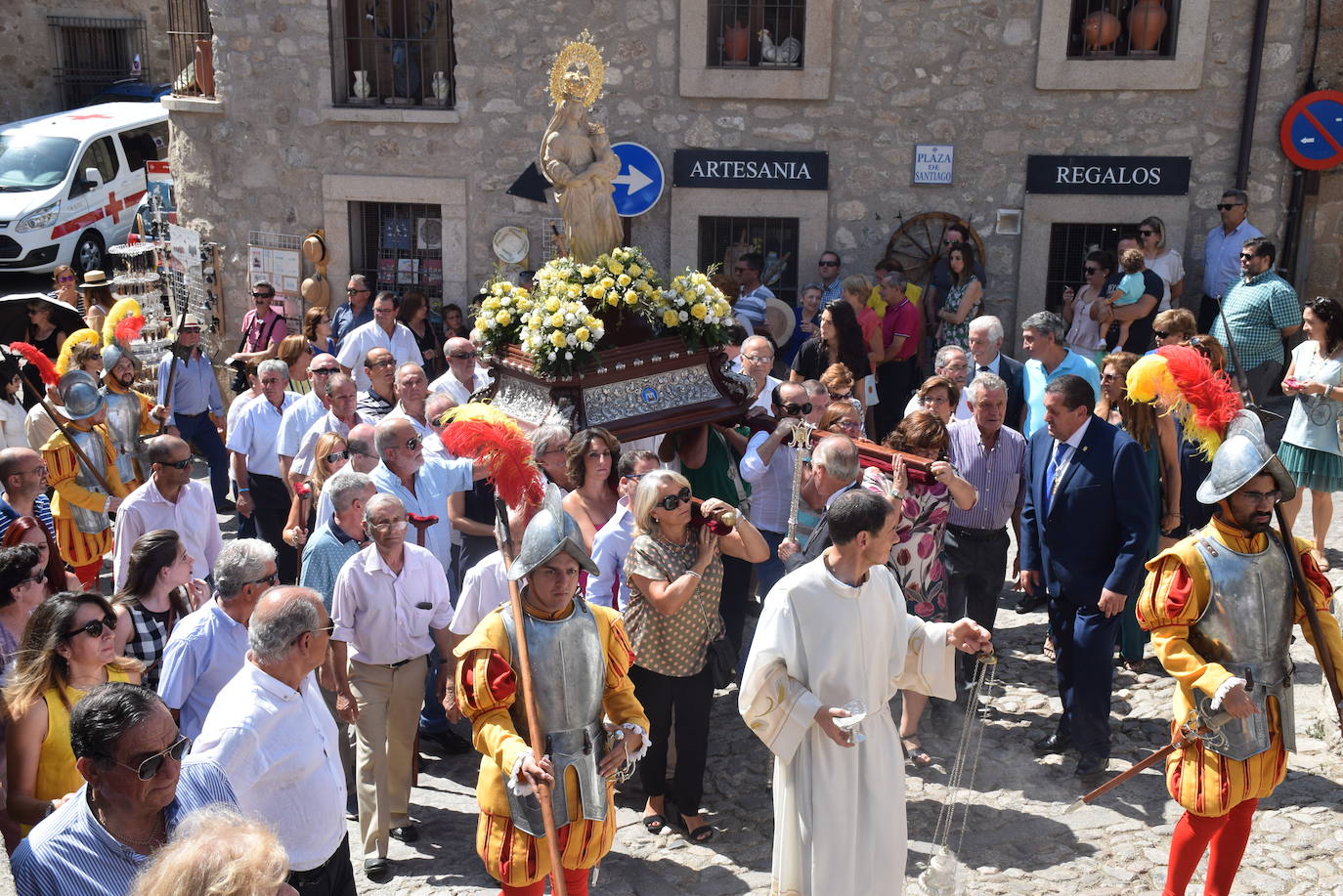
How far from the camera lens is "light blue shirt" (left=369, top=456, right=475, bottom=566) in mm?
6770

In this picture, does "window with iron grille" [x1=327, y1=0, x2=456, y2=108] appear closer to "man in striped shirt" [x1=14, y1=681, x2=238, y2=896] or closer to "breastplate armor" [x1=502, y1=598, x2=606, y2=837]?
"breastplate armor" [x1=502, y1=598, x2=606, y2=837]

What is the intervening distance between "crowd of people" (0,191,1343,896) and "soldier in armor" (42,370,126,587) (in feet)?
0.06

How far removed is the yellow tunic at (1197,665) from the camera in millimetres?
4988

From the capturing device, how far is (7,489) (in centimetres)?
660

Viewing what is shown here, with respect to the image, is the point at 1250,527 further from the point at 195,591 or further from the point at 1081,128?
the point at 1081,128

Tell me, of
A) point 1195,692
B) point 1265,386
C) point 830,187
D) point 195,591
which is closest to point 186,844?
point 195,591

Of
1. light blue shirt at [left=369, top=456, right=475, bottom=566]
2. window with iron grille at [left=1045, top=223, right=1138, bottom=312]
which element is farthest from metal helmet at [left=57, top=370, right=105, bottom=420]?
window with iron grille at [left=1045, top=223, right=1138, bottom=312]

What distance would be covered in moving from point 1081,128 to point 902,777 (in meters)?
9.22

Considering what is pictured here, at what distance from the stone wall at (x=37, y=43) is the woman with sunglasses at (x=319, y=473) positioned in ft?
66.1

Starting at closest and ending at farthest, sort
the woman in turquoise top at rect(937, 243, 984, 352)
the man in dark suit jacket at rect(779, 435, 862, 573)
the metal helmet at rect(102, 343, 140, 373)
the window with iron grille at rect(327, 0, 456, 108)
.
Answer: the man in dark suit jacket at rect(779, 435, 862, 573)
the metal helmet at rect(102, 343, 140, 373)
the woman in turquoise top at rect(937, 243, 984, 352)
the window with iron grille at rect(327, 0, 456, 108)

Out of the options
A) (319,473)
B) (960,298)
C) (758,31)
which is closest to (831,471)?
(319,473)

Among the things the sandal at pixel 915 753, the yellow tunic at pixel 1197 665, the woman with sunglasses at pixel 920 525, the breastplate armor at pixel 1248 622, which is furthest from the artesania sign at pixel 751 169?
the breastplate armor at pixel 1248 622

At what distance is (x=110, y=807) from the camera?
3.43 m

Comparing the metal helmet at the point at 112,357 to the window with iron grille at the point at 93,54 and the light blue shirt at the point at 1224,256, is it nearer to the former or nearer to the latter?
the light blue shirt at the point at 1224,256
